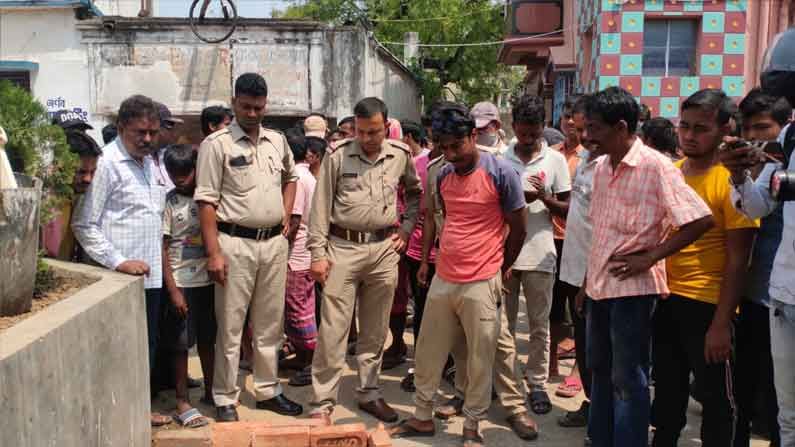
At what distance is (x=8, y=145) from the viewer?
3160 millimetres

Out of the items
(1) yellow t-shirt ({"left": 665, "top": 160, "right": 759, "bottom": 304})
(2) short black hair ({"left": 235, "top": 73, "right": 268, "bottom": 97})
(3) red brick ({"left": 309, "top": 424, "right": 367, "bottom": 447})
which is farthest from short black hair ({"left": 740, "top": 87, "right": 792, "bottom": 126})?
(2) short black hair ({"left": 235, "top": 73, "right": 268, "bottom": 97})

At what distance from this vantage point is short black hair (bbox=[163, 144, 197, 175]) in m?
4.48

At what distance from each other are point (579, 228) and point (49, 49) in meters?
14.4

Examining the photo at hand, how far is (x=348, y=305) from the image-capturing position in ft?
14.9

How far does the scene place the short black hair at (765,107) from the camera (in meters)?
3.45

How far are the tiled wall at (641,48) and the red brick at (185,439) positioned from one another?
9.02 meters

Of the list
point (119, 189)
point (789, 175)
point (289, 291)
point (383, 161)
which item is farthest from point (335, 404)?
point (789, 175)

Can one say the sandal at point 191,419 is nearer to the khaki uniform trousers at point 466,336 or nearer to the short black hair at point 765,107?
the khaki uniform trousers at point 466,336

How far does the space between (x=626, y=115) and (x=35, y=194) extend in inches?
99.0

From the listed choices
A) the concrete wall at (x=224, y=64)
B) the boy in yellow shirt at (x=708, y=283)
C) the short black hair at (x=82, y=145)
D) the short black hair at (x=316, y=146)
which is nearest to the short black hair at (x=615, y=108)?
the boy in yellow shirt at (x=708, y=283)

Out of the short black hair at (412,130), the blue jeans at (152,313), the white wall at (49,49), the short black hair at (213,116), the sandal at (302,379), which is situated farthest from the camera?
the white wall at (49,49)

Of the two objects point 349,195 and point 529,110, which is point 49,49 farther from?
point 529,110

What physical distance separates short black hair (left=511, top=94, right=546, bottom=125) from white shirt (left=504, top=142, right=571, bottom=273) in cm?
22

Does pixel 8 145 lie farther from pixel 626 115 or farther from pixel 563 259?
pixel 563 259
